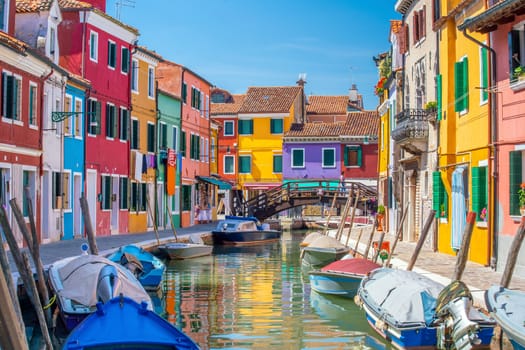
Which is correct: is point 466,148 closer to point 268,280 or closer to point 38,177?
point 268,280

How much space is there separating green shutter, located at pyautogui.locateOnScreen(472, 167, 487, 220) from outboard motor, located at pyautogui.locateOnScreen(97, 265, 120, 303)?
899 centimetres

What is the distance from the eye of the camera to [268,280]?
23.5 meters

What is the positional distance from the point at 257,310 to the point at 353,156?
4086 cm

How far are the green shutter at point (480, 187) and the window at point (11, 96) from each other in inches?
494

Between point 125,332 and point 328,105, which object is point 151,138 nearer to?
point 125,332

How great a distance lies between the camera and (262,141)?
5984 centimetres

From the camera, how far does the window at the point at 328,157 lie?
190 feet

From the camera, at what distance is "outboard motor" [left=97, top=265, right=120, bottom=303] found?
13922 mm

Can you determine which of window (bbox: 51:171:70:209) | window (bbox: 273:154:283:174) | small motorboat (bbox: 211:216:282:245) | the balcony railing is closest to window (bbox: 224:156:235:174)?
window (bbox: 273:154:283:174)

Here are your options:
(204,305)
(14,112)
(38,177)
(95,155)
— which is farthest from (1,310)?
(95,155)

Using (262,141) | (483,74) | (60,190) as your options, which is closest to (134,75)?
(60,190)

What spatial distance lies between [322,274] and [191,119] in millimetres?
27476

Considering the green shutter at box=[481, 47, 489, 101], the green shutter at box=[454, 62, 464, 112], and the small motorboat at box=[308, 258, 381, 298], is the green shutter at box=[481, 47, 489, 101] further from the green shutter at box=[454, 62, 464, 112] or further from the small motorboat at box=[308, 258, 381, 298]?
the small motorboat at box=[308, 258, 381, 298]

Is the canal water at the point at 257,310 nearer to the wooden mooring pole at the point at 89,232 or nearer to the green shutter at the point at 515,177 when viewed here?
the wooden mooring pole at the point at 89,232
